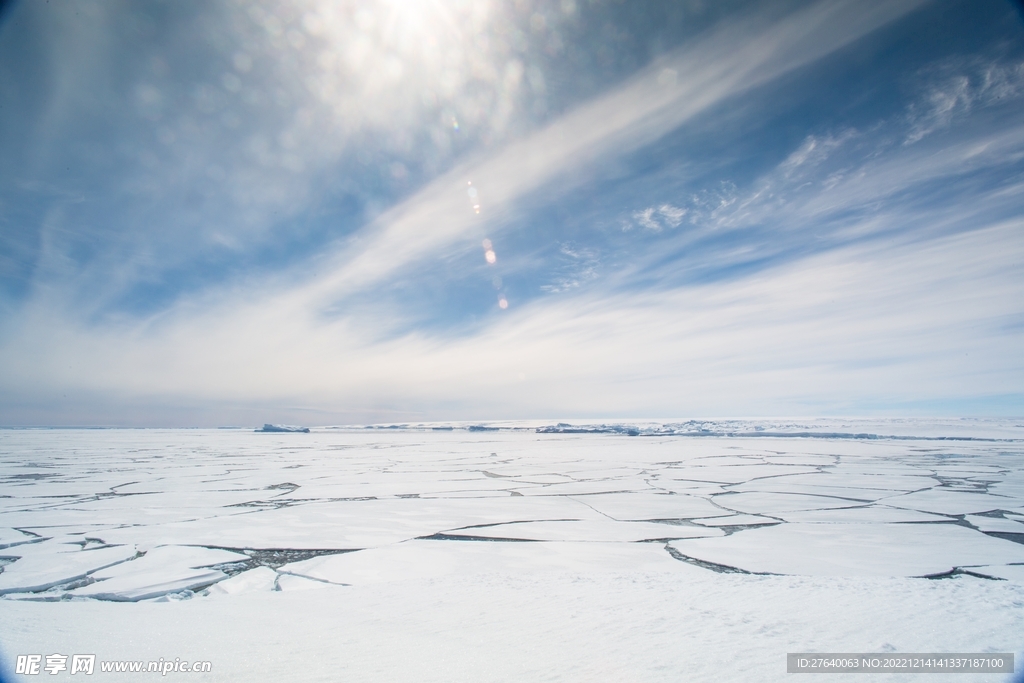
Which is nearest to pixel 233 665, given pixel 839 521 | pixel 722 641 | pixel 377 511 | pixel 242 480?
pixel 722 641

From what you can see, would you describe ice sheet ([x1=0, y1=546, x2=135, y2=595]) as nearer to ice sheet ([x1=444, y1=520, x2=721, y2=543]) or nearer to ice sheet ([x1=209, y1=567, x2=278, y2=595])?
ice sheet ([x1=209, y1=567, x2=278, y2=595])

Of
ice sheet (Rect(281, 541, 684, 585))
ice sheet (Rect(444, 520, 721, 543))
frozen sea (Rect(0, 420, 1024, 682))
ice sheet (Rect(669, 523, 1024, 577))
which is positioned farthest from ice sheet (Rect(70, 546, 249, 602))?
ice sheet (Rect(669, 523, 1024, 577))

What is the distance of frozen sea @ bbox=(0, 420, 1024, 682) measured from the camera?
1.29 meters

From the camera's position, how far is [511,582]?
190cm

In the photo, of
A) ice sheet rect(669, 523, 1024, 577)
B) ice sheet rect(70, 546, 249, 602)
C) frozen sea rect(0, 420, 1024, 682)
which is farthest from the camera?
ice sheet rect(669, 523, 1024, 577)

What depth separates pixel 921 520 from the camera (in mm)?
3059

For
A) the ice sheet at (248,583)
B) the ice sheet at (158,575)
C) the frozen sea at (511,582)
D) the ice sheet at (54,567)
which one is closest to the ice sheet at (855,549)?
the frozen sea at (511,582)

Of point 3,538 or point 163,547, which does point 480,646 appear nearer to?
point 163,547

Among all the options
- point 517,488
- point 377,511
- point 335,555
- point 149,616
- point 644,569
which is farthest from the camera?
point 517,488

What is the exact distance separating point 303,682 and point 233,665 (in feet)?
0.85

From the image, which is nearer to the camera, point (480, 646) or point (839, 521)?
point (480, 646)

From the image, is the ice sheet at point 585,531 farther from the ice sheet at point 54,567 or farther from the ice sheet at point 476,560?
the ice sheet at point 54,567

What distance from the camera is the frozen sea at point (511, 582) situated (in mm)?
1285

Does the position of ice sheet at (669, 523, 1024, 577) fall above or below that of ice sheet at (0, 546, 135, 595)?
below
